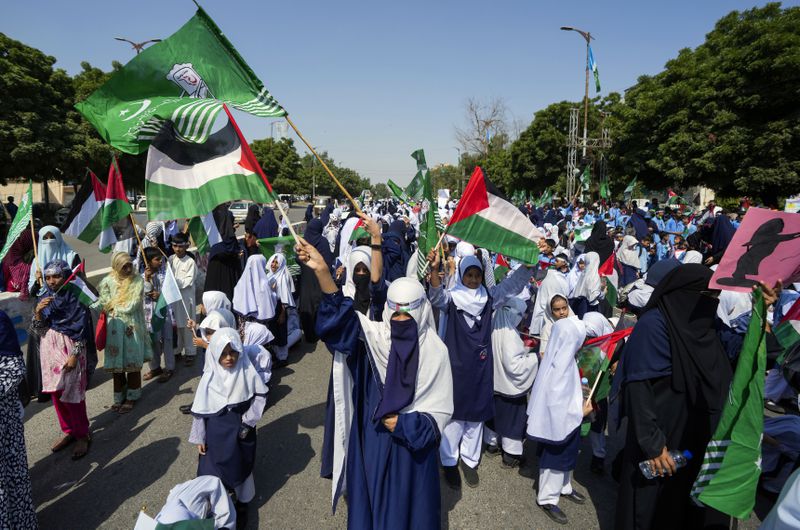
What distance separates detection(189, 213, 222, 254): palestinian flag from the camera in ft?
15.4

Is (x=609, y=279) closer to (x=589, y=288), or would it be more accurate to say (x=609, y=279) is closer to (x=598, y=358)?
(x=589, y=288)

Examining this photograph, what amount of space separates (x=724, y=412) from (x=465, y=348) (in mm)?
1848

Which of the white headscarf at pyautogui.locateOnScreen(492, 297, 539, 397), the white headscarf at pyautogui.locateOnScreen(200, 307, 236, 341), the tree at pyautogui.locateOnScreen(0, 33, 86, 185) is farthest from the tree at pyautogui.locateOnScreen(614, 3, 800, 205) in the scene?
the tree at pyautogui.locateOnScreen(0, 33, 86, 185)

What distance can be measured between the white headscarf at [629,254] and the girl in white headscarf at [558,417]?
691 cm

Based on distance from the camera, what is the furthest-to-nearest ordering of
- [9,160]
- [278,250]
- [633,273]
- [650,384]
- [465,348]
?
[9,160]
[633,273]
[278,250]
[465,348]
[650,384]

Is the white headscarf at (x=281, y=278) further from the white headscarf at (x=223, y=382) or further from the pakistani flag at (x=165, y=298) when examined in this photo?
the white headscarf at (x=223, y=382)

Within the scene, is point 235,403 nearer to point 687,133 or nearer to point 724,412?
point 724,412

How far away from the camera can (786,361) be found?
2703 millimetres

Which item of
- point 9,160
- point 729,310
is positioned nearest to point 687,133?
point 729,310

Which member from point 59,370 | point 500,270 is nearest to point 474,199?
point 500,270

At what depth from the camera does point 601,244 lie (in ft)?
24.5

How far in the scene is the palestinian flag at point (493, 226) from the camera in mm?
3904

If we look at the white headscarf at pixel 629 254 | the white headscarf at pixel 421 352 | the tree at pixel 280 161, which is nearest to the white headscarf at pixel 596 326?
the white headscarf at pixel 421 352

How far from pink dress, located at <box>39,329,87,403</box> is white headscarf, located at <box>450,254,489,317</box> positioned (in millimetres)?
3184
